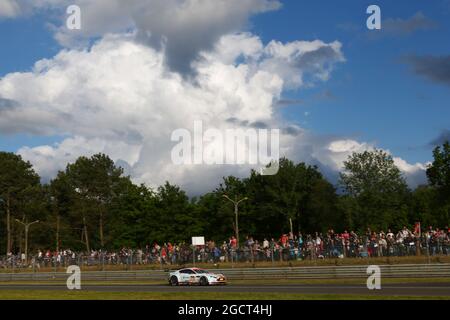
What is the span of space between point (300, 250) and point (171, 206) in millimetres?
64716

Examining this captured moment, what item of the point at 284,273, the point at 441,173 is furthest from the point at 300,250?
the point at 441,173

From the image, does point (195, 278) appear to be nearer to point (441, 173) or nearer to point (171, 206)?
point (441, 173)

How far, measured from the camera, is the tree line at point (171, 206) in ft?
320

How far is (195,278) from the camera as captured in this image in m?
36.6

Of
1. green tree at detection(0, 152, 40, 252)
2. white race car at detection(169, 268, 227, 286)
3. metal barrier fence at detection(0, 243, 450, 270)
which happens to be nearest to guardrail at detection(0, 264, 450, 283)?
metal barrier fence at detection(0, 243, 450, 270)

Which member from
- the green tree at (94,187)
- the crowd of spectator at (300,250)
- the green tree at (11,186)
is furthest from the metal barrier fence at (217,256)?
the green tree at (11,186)

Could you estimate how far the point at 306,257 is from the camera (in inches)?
1550

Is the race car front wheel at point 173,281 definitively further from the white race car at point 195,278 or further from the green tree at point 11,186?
the green tree at point 11,186

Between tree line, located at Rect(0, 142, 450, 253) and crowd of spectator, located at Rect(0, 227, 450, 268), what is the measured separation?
45664 mm
